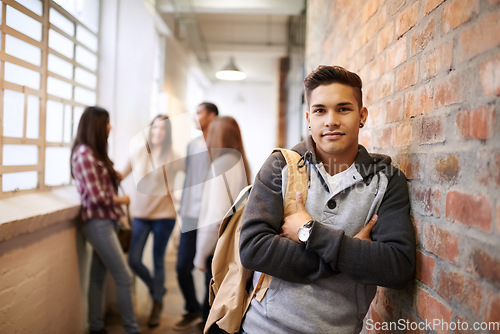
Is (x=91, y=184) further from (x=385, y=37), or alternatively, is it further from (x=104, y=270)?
(x=385, y=37)

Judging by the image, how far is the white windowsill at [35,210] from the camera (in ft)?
5.36

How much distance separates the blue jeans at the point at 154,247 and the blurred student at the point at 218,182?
555 mm

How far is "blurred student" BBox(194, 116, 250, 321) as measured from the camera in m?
2.12

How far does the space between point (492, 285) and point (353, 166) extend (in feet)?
1.61

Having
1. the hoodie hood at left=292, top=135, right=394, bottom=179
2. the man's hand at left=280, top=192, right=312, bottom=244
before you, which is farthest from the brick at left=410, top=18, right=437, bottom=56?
the man's hand at left=280, top=192, right=312, bottom=244

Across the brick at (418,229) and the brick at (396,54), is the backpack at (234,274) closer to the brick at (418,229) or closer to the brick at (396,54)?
the brick at (418,229)

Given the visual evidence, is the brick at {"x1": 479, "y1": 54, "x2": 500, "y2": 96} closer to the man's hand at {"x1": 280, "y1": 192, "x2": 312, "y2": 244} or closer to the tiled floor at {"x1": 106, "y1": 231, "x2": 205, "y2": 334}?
the man's hand at {"x1": 280, "y1": 192, "x2": 312, "y2": 244}

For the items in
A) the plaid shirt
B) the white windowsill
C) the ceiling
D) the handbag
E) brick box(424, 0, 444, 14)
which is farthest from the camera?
the ceiling

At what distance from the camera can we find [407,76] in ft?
3.79

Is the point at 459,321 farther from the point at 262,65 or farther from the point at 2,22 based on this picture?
the point at 262,65

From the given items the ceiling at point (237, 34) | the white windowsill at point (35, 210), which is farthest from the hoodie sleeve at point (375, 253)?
the ceiling at point (237, 34)

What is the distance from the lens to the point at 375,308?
136 centimetres

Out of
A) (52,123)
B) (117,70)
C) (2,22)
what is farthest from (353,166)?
(117,70)

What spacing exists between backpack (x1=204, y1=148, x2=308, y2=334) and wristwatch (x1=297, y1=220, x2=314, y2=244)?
10 centimetres
